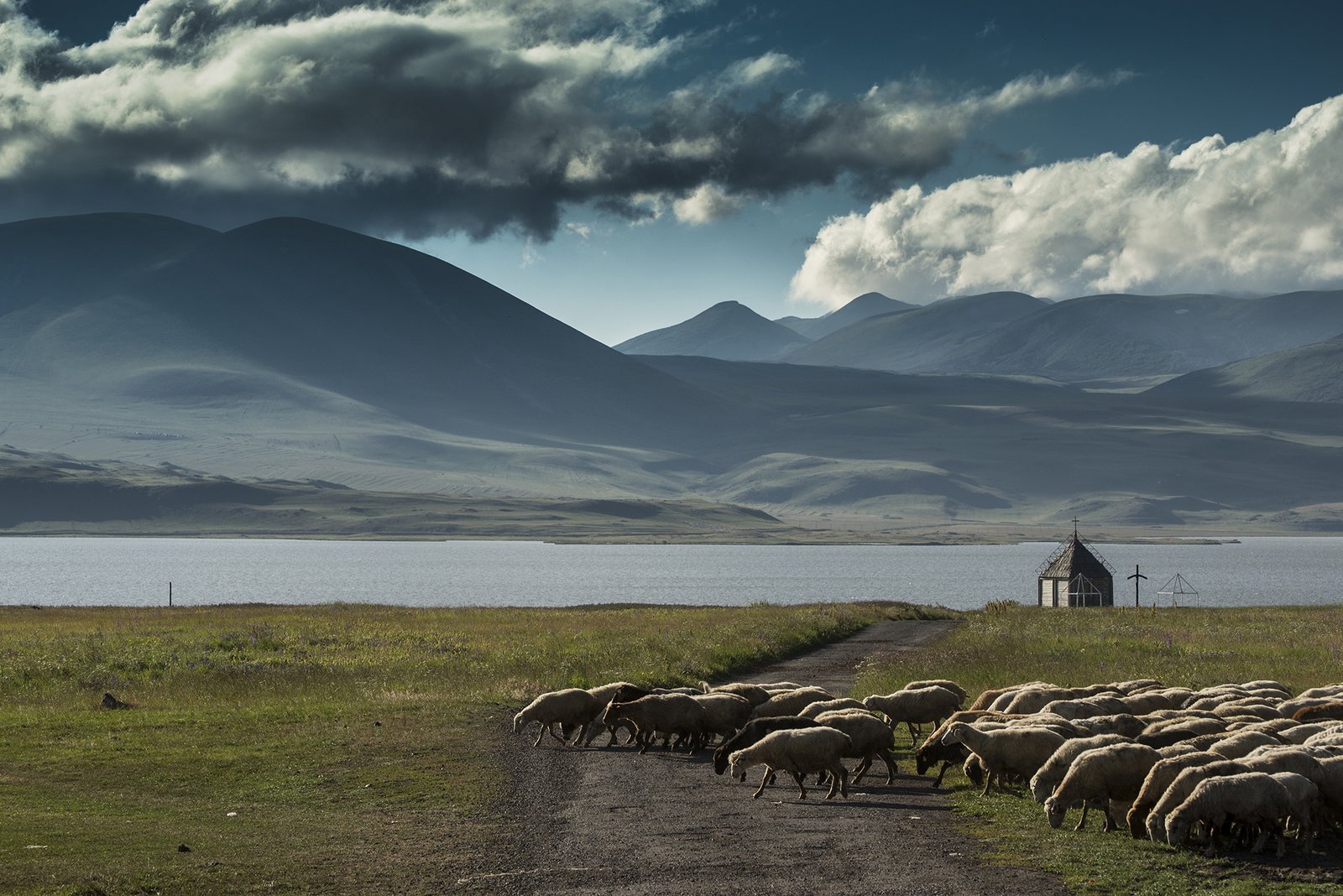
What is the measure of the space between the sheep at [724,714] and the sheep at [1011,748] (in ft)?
17.7

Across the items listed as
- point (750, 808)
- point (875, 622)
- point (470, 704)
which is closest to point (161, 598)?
point (875, 622)

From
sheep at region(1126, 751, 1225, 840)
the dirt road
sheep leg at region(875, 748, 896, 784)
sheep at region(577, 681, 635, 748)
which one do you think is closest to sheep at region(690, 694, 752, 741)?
the dirt road

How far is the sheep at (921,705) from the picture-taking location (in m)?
27.2

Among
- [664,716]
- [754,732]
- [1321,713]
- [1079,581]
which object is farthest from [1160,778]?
[1079,581]

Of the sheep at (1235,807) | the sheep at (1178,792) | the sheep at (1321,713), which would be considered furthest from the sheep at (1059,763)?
the sheep at (1321,713)

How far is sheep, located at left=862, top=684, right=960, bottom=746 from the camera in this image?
27.2m

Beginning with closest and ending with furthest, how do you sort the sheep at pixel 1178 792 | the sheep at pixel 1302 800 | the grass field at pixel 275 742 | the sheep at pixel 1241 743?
the grass field at pixel 275 742, the sheep at pixel 1302 800, the sheep at pixel 1178 792, the sheep at pixel 1241 743

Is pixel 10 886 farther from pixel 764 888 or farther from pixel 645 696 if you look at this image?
pixel 645 696

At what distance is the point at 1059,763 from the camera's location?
1980 cm

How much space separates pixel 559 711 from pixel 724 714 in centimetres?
334

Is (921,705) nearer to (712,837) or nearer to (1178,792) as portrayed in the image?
(1178,792)

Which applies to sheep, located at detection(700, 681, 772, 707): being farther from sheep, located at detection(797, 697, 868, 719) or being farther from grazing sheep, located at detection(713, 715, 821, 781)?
grazing sheep, located at detection(713, 715, 821, 781)

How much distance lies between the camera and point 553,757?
82.3 feet

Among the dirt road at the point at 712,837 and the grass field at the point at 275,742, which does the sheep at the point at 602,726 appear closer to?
the dirt road at the point at 712,837
